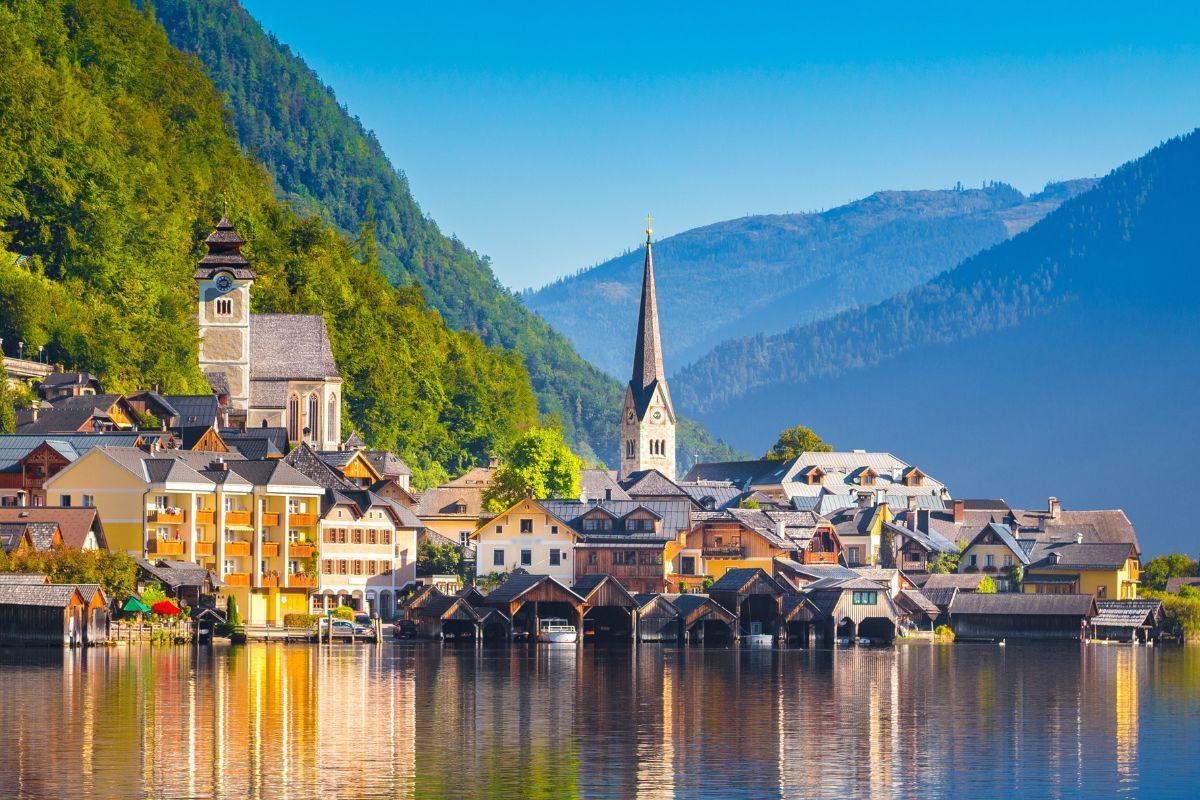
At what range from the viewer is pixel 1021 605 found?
12288cm

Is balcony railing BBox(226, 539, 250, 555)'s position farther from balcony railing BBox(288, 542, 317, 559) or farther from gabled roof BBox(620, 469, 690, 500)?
gabled roof BBox(620, 469, 690, 500)

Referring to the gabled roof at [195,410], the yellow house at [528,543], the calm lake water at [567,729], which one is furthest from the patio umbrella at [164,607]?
the yellow house at [528,543]

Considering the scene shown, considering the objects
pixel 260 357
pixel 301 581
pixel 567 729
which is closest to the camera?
pixel 567 729

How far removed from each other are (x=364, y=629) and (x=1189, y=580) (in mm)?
71533

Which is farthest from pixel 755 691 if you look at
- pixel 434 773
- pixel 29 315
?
pixel 29 315

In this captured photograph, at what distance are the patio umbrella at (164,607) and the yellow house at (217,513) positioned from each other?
6.08 m

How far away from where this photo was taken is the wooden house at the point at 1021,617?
12238cm

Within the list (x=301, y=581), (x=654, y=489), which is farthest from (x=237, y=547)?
(x=654, y=489)

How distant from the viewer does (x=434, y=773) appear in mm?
43219

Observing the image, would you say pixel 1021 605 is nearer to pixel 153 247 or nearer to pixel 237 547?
pixel 237 547

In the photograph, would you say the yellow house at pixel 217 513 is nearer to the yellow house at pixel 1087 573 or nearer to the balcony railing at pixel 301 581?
the balcony railing at pixel 301 581

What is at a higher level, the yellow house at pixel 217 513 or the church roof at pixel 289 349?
the church roof at pixel 289 349

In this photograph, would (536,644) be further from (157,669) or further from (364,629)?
(157,669)

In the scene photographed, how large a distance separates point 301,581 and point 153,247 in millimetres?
37021
